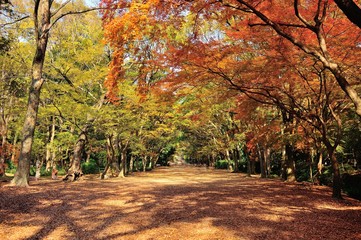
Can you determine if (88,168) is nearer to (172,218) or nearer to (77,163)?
(77,163)

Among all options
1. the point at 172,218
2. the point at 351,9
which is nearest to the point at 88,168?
the point at 172,218

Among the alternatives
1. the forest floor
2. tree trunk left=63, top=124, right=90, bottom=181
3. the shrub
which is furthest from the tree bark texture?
the shrub

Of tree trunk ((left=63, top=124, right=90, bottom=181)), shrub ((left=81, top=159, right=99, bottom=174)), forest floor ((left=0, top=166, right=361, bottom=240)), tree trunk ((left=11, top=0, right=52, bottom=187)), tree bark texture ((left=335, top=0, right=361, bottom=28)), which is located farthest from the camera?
shrub ((left=81, top=159, right=99, bottom=174))

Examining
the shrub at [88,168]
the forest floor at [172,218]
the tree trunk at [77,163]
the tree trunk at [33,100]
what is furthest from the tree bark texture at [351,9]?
the shrub at [88,168]

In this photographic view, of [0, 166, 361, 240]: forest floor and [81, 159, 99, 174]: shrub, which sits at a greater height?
[81, 159, 99, 174]: shrub

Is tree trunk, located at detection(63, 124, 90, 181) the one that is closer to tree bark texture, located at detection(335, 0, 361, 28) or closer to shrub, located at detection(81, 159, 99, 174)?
tree bark texture, located at detection(335, 0, 361, 28)

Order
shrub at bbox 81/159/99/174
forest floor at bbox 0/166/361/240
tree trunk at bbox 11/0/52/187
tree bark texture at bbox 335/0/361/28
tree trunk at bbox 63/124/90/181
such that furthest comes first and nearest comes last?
shrub at bbox 81/159/99/174
tree trunk at bbox 63/124/90/181
tree trunk at bbox 11/0/52/187
forest floor at bbox 0/166/361/240
tree bark texture at bbox 335/0/361/28

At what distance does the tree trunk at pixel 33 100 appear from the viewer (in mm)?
10469

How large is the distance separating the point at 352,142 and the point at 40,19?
51.0 ft

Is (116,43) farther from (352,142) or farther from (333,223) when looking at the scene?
(352,142)

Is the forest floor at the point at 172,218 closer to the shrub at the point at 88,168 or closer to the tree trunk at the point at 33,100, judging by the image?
the tree trunk at the point at 33,100

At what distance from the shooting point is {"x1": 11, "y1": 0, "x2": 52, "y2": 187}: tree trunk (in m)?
10.5

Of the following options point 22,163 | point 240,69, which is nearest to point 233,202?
point 240,69

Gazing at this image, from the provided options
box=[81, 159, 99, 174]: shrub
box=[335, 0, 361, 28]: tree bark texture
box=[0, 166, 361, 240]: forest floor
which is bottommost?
box=[0, 166, 361, 240]: forest floor
